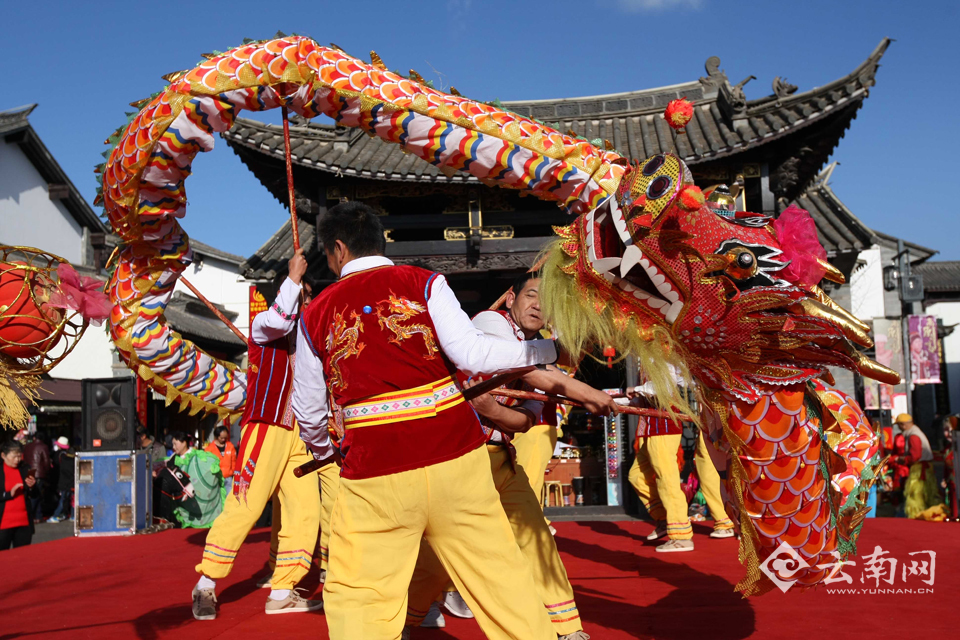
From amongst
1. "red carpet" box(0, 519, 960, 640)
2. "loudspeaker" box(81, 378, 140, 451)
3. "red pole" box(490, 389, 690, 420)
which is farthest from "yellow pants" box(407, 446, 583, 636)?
"loudspeaker" box(81, 378, 140, 451)

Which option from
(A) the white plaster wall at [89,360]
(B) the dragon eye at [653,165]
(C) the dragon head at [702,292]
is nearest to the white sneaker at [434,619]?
(C) the dragon head at [702,292]

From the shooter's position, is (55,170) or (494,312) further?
(55,170)

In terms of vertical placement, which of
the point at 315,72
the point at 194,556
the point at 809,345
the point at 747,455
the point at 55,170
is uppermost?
the point at 55,170

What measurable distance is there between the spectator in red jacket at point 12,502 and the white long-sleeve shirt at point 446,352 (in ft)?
17.4

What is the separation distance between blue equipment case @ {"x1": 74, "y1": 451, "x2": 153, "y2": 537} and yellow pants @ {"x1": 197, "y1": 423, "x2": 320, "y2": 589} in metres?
4.59

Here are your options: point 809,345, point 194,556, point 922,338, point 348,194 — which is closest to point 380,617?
point 809,345

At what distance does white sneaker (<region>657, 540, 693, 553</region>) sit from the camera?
579 cm

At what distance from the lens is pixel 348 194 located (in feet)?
28.8

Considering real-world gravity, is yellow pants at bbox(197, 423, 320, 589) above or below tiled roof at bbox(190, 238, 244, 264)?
below

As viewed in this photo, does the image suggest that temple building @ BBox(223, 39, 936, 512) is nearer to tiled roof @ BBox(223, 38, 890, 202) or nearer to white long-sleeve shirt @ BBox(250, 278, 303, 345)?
tiled roof @ BBox(223, 38, 890, 202)

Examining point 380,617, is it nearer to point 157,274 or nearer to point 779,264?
point 779,264

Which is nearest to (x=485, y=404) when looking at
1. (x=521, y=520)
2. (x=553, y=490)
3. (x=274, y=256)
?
(x=521, y=520)

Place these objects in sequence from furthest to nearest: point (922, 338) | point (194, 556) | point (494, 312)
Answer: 1. point (922, 338)
2. point (194, 556)
3. point (494, 312)

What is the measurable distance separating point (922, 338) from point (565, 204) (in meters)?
13.8
